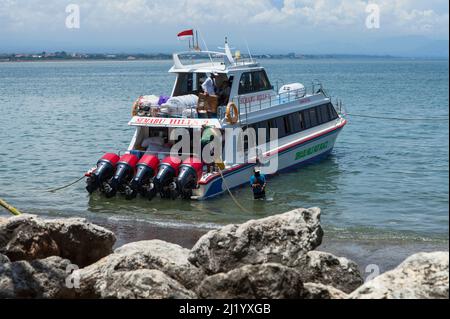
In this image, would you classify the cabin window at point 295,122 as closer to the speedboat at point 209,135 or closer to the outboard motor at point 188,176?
the speedboat at point 209,135

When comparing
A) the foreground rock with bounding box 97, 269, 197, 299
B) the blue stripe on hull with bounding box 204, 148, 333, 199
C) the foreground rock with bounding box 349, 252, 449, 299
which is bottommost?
the blue stripe on hull with bounding box 204, 148, 333, 199

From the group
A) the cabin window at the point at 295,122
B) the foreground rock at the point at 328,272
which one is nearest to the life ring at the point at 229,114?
the cabin window at the point at 295,122

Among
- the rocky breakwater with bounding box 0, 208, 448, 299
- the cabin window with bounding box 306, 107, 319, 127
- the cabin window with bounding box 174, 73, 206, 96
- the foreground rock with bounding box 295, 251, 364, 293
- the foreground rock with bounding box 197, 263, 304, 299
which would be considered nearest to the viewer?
the rocky breakwater with bounding box 0, 208, 448, 299

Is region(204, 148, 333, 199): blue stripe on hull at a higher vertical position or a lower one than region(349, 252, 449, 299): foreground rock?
lower

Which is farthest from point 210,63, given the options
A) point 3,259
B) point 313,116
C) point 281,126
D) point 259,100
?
point 3,259

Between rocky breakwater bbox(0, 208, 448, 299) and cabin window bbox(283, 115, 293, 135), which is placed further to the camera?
cabin window bbox(283, 115, 293, 135)

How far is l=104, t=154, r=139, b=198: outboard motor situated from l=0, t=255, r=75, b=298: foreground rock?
9051mm

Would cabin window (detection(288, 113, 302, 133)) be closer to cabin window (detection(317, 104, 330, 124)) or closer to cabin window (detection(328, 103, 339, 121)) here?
cabin window (detection(317, 104, 330, 124))

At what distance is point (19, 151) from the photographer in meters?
31.0

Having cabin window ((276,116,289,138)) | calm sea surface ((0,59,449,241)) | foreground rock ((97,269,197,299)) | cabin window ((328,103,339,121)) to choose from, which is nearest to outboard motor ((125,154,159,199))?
→ calm sea surface ((0,59,449,241))

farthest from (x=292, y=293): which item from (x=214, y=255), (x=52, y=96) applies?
(x=52, y=96)

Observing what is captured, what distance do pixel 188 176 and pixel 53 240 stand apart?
301 inches

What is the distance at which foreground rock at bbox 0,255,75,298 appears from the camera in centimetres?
955

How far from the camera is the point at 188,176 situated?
18.6m
